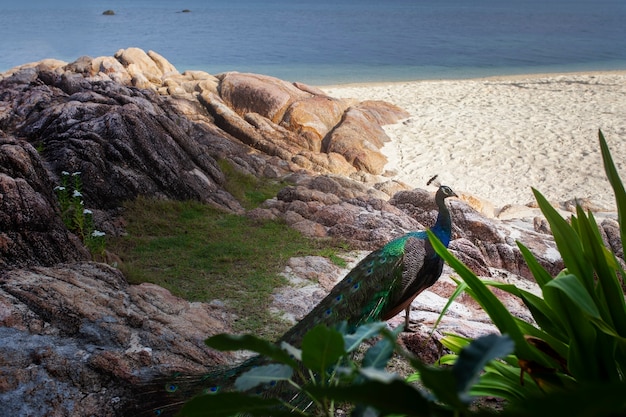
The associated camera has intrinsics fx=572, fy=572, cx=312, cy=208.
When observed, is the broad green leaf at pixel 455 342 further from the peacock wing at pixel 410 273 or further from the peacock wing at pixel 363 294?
the peacock wing at pixel 410 273

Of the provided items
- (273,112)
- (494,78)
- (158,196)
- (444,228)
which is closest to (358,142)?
(273,112)

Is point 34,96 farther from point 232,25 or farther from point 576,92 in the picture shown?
point 232,25

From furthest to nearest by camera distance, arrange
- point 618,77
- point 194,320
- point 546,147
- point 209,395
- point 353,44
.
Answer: point 353,44 < point 618,77 < point 546,147 < point 194,320 < point 209,395

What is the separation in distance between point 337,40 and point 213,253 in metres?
32.3

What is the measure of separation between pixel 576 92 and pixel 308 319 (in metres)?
16.4

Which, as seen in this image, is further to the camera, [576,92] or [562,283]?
[576,92]

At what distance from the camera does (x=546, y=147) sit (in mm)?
12219

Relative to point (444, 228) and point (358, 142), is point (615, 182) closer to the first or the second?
point (444, 228)

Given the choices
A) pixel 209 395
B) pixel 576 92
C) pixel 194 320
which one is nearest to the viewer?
pixel 209 395

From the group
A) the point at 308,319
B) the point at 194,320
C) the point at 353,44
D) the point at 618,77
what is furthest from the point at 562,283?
the point at 353,44

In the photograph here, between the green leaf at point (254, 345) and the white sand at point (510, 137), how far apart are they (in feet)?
30.8

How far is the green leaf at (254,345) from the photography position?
0.91 meters

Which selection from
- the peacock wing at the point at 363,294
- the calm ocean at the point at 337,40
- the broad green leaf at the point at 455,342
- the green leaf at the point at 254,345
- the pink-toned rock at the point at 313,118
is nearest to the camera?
the green leaf at the point at 254,345

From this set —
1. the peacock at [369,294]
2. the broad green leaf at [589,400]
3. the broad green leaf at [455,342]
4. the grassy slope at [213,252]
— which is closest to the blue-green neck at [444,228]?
the peacock at [369,294]
